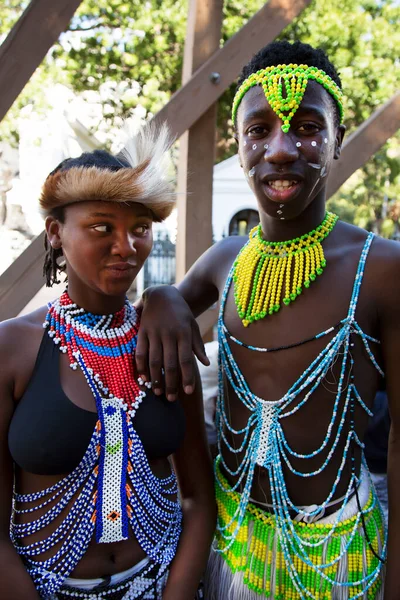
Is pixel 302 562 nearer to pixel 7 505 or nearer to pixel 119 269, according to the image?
pixel 7 505

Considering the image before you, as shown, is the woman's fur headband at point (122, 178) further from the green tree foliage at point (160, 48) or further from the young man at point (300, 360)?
the green tree foliage at point (160, 48)

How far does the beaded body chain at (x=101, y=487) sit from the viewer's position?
145 centimetres

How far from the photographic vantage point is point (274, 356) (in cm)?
171

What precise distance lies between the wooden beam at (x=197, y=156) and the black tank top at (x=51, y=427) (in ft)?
5.94

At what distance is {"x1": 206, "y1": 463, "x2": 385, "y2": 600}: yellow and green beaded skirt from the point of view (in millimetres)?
1671

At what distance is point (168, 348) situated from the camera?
155 centimetres

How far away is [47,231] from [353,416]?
1.01 m

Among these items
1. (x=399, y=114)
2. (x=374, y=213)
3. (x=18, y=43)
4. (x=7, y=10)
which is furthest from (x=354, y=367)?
(x=374, y=213)

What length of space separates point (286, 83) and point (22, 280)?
5.58ft

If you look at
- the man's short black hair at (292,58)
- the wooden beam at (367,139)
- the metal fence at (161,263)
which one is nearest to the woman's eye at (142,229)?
the man's short black hair at (292,58)

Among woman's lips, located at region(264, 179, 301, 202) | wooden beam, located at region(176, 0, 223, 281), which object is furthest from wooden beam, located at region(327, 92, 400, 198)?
woman's lips, located at region(264, 179, 301, 202)

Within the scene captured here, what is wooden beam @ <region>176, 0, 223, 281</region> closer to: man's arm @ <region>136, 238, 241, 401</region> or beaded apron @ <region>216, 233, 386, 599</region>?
man's arm @ <region>136, 238, 241, 401</region>

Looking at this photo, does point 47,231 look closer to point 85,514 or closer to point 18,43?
point 85,514

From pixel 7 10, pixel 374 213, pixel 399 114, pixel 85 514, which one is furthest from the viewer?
pixel 374 213
